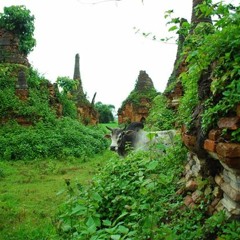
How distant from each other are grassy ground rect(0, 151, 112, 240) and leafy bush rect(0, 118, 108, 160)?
825 millimetres

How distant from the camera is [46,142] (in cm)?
1345

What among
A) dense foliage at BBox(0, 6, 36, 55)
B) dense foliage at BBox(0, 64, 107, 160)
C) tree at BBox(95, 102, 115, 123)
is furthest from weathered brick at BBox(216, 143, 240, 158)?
tree at BBox(95, 102, 115, 123)

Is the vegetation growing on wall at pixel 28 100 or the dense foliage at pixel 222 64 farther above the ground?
the vegetation growing on wall at pixel 28 100

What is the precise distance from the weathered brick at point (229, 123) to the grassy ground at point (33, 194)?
141 cm

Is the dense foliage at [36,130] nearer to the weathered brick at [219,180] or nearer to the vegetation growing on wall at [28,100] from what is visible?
the vegetation growing on wall at [28,100]

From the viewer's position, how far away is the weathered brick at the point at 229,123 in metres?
2.51

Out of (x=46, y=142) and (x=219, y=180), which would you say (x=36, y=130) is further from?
(x=219, y=180)

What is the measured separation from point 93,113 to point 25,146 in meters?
12.4

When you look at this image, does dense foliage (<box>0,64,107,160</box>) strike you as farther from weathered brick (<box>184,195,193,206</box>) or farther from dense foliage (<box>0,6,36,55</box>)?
weathered brick (<box>184,195,193,206</box>)

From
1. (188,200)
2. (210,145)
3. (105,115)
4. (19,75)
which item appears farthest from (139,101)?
(105,115)

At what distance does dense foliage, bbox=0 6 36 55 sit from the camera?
18281 mm

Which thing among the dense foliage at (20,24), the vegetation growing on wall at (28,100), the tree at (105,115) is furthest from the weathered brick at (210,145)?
the tree at (105,115)

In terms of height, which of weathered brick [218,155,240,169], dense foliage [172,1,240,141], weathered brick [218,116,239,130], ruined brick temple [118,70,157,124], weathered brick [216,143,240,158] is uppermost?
ruined brick temple [118,70,157,124]

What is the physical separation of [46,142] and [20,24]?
843 centimetres
